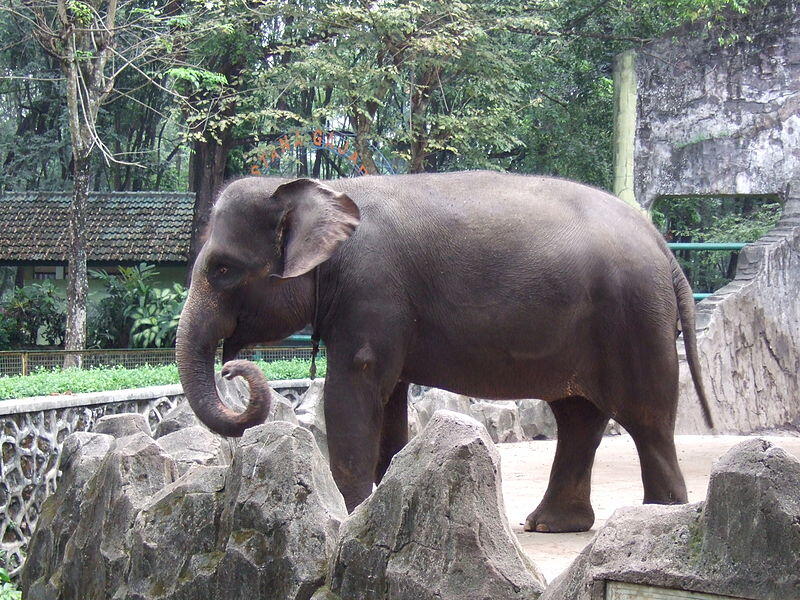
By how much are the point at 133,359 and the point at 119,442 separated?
258 inches

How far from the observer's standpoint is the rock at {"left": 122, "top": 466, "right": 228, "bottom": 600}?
10.8ft

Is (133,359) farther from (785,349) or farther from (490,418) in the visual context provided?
(785,349)

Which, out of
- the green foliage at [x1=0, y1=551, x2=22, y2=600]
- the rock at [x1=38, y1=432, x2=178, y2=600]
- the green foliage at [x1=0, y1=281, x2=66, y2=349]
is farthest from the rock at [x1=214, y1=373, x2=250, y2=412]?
the green foliage at [x1=0, y1=281, x2=66, y2=349]

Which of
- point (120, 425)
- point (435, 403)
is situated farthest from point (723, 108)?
point (120, 425)

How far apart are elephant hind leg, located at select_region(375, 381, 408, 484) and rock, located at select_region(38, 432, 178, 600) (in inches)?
50.0

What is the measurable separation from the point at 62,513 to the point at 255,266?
51.1 inches

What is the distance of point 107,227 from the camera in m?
18.6

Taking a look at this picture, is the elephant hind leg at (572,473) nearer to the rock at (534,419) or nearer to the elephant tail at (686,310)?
the elephant tail at (686,310)

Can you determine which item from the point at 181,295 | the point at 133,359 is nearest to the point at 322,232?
the point at 133,359

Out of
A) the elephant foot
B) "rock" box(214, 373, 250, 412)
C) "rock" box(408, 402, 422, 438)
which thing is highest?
"rock" box(214, 373, 250, 412)

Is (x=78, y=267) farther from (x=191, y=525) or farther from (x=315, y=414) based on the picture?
(x=191, y=525)

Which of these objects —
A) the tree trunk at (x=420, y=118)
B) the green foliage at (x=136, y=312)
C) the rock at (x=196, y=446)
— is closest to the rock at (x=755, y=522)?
the rock at (x=196, y=446)

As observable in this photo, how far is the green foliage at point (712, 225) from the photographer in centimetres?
1705

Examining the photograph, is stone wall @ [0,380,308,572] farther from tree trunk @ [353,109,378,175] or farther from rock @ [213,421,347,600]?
tree trunk @ [353,109,378,175]
